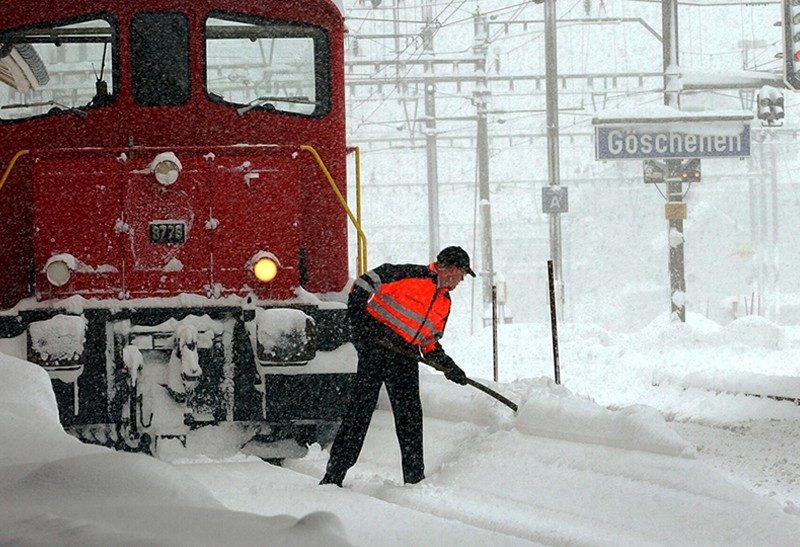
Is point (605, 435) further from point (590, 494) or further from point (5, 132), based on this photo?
point (5, 132)

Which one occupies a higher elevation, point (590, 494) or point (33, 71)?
point (33, 71)

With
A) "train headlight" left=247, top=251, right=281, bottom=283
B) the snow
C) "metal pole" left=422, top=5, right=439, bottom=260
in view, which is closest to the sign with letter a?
"metal pole" left=422, top=5, right=439, bottom=260

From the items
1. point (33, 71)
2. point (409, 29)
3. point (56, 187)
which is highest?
point (409, 29)

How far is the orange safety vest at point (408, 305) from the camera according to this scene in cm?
650

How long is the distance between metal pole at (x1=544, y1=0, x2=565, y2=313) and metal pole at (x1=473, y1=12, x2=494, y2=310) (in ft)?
13.3

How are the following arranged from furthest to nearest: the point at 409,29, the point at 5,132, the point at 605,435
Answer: the point at 409,29
the point at 5,132
the point at 605,435

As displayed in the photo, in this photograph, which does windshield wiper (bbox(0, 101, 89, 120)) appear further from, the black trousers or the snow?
the black trousers

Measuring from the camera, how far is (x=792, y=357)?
61.5 feet

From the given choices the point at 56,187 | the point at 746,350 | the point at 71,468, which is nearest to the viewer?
the point at 71,468

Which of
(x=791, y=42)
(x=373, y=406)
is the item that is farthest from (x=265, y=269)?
(x=791, y=42)

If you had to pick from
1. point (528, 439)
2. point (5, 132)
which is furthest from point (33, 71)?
point (528, 439)

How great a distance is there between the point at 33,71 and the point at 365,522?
4.33 metres

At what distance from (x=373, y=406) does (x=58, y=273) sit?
2268mm

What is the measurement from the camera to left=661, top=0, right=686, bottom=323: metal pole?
866 inches
